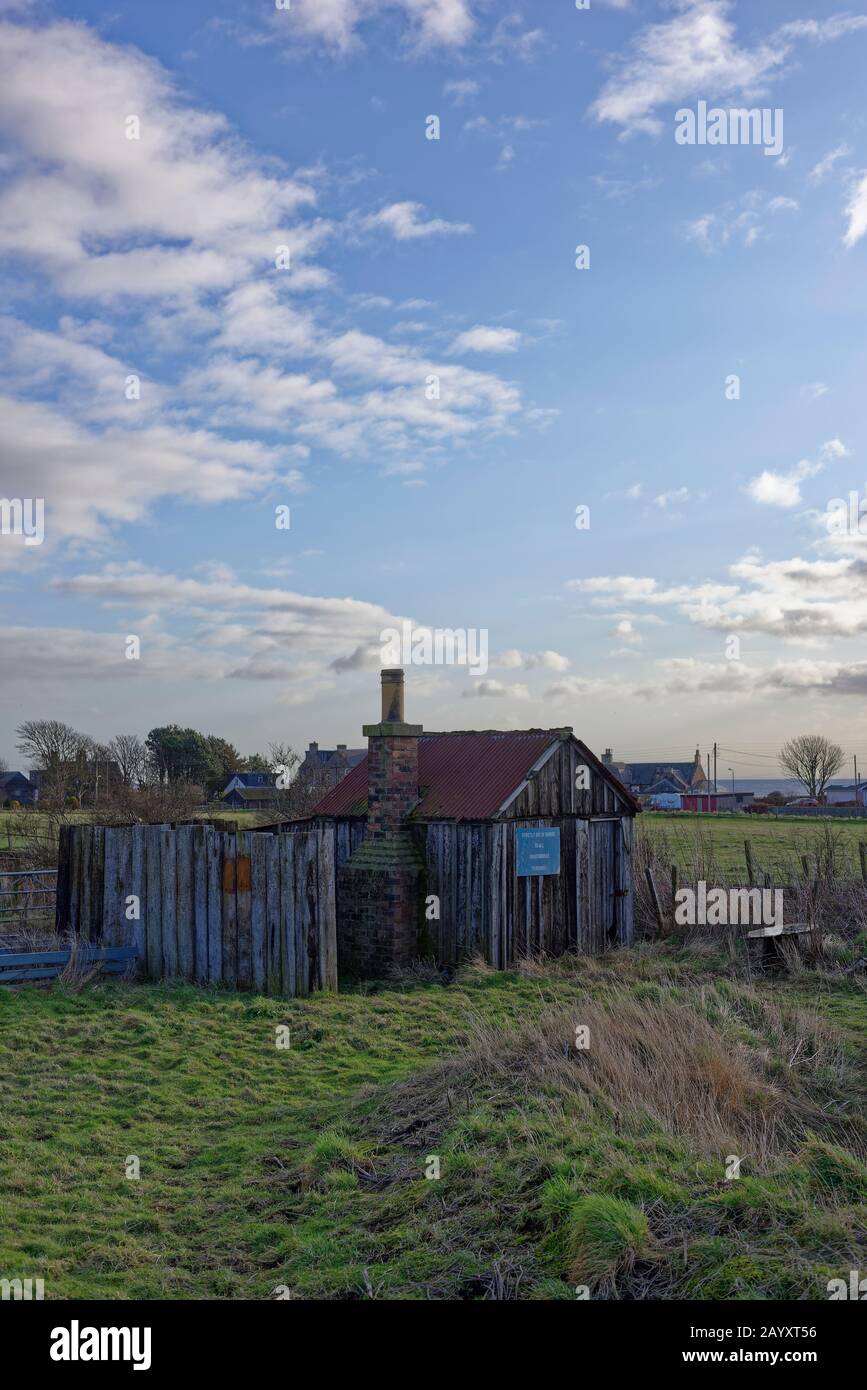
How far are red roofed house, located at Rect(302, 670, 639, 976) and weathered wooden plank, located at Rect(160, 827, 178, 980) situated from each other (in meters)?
2.72

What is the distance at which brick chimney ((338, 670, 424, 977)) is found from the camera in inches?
597

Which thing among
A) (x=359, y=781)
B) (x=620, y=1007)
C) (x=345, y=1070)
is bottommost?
(x=345, y=1070)

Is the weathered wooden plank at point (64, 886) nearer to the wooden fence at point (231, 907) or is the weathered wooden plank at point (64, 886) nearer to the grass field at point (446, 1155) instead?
the wooden fence at point (231, 907)

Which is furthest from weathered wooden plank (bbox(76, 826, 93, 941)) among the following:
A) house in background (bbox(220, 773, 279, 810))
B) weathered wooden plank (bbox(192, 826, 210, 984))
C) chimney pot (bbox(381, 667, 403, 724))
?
house in background (bbox(220, 773, 279, 810))

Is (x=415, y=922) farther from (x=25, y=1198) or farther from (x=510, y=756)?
(x=25, y=1198)

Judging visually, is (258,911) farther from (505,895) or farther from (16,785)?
(16,785)

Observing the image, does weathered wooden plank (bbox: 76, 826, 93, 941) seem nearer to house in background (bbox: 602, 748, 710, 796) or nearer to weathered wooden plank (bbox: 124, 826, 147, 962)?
weathered wooden plank (bbox: 124, 826, 147, 962)

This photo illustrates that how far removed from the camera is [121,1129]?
27.0 feet

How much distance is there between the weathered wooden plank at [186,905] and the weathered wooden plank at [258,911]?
0.90m

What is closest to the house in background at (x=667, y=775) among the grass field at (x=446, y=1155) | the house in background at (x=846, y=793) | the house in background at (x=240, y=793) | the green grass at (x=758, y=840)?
the house in background at (x=846, y=793)

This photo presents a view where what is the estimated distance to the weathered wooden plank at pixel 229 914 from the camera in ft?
44.2
